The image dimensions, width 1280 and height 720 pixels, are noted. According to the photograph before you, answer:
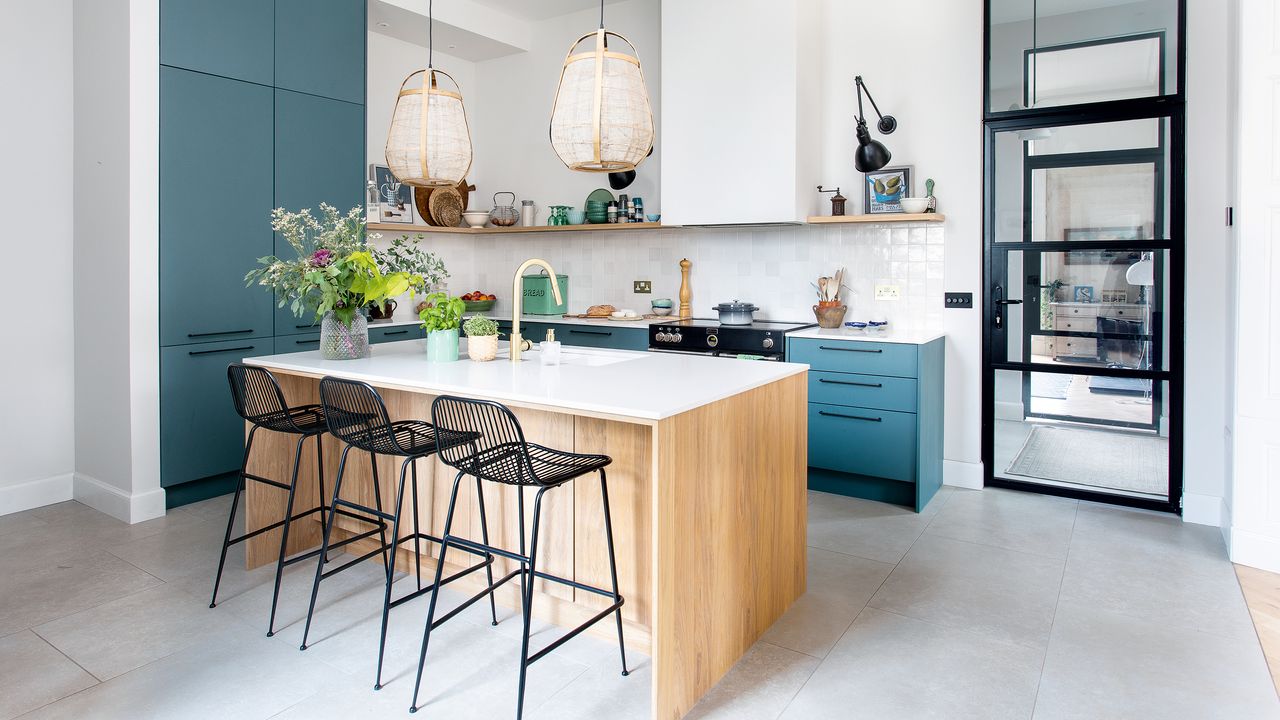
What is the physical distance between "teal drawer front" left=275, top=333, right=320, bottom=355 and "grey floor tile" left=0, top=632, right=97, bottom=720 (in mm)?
2068

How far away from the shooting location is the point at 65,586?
3090mm

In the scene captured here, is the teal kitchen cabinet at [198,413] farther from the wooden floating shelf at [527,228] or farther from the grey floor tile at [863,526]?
the grey floor tile at [863,526]

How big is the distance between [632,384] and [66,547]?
9.34 feet

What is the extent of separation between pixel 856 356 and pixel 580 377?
206 cm

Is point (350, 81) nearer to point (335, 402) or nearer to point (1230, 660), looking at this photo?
point (335, 402)

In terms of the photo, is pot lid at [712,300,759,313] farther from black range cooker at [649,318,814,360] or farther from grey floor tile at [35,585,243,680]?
grey floor tile at [35,585,243,680]

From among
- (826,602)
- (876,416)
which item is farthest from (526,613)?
(876,416)

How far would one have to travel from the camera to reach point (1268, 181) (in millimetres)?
3172

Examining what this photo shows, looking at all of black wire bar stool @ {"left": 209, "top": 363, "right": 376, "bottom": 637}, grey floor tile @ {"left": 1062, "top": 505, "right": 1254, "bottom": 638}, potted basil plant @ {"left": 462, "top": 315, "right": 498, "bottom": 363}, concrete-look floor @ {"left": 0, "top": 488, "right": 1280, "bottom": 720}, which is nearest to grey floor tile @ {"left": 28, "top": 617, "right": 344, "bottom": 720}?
concrete-look floor @ {"left": 0, "top": 488, "right": 1280, "bottom": 720}

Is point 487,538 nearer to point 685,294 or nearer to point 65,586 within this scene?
point 65,586

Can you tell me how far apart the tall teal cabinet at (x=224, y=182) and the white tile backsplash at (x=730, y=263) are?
1.31 meters

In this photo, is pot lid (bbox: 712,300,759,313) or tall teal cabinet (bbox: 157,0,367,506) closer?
tall teal cabinet (bbox: 157,0,367,506)

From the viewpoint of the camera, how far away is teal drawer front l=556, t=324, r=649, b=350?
197 inches

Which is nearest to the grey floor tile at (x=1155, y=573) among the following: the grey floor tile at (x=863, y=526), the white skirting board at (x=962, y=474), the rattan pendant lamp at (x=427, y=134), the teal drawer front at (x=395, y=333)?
the white skirting board at (x=962, y=474)
